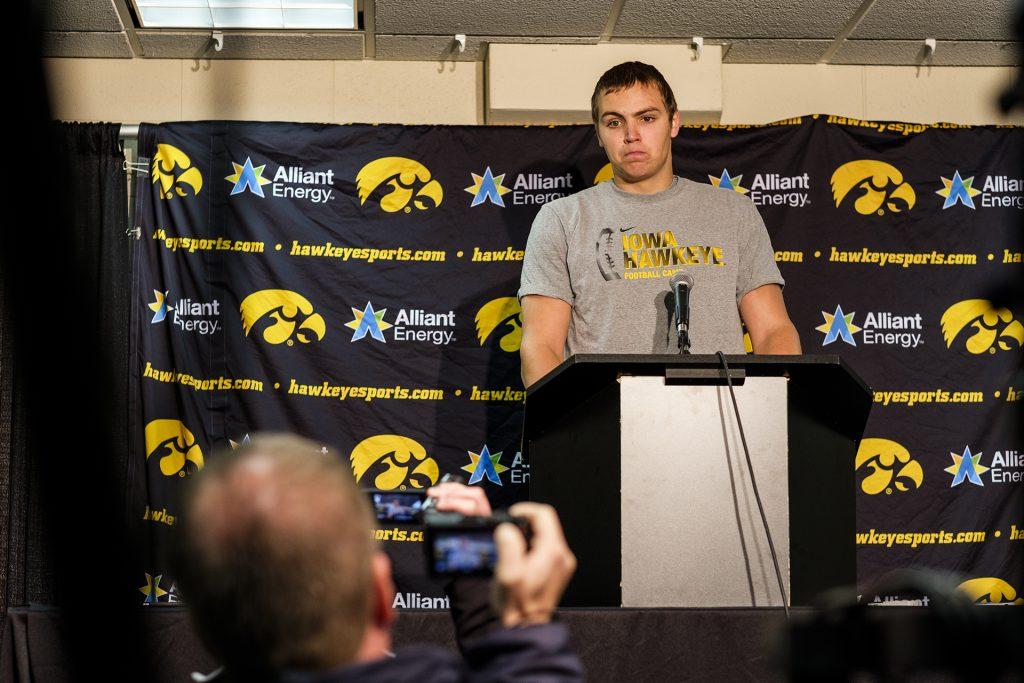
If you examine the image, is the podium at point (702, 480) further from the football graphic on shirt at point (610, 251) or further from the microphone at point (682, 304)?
the football graphic on shirt at point (610, 251)

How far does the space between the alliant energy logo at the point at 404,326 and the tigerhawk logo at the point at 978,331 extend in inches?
81.2

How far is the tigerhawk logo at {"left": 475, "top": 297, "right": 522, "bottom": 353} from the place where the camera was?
4.75 meters

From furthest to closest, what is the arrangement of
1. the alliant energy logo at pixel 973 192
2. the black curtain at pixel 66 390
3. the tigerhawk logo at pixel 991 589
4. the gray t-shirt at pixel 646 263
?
the alliant energy logo at pixel 973 192 < the tigerhawk logo at pixel 991 589 < the gray t-shirt at pixel 646 263 < the black curtain at pixel 66 390

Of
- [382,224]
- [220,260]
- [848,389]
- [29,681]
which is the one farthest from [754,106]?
[29,681]

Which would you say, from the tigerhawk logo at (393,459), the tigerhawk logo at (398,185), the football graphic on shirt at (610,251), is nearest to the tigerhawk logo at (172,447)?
the tigerhawk logo at (393,459)

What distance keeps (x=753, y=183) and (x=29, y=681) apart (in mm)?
3563

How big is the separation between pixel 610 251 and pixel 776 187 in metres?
1.78

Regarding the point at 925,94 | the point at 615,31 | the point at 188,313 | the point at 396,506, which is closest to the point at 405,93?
the point at 615,31

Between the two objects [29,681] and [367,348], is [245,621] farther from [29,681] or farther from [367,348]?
[367,348]

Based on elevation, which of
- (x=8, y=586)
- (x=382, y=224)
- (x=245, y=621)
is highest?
(x=382, y=224)

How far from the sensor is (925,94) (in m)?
5.21

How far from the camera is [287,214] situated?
188 inches

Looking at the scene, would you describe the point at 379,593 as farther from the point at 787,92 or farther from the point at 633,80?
the point at 787,92

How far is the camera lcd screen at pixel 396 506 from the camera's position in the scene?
4.80ft
